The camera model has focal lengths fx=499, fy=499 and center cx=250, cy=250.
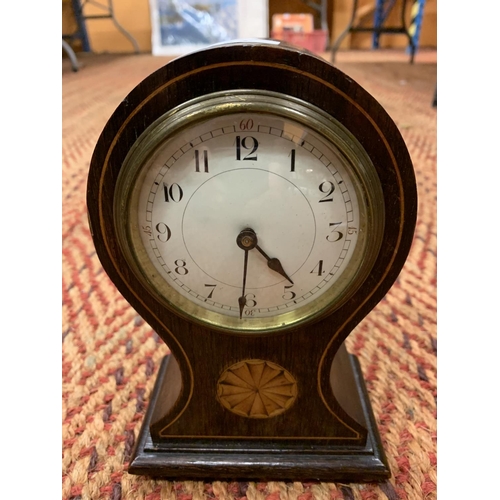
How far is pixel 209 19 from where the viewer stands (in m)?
3.22

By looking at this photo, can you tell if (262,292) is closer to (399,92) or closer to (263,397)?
(263,397)

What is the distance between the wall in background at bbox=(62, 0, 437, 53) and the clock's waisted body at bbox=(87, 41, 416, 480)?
3522mm

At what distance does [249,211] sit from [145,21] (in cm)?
361

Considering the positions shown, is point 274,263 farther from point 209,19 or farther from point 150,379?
point 209,19

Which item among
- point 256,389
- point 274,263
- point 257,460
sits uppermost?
point 274,263

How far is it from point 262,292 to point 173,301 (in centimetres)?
12

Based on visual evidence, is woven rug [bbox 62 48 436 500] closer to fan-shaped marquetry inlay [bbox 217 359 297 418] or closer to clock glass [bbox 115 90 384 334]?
fan-shaped marquetry inlay [bbox 217 359 297 418]

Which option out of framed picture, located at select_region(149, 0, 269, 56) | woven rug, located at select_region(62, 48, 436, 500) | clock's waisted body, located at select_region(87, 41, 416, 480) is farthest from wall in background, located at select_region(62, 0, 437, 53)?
clock's waisted body, located at select_region(87, 41, 416, 480)

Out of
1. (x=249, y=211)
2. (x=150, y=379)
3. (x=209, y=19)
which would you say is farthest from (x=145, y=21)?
(x=249, y=211)

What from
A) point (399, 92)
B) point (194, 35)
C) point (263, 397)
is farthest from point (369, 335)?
point (194, 35)

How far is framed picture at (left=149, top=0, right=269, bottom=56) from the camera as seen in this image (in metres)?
3.22

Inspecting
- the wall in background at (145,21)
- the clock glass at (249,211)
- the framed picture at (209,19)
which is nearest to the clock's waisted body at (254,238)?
the clock glass at (249,211)

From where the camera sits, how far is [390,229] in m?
0.61

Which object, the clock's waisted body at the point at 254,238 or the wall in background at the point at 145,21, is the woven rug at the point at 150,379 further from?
the wall in background at the point at 145,21
